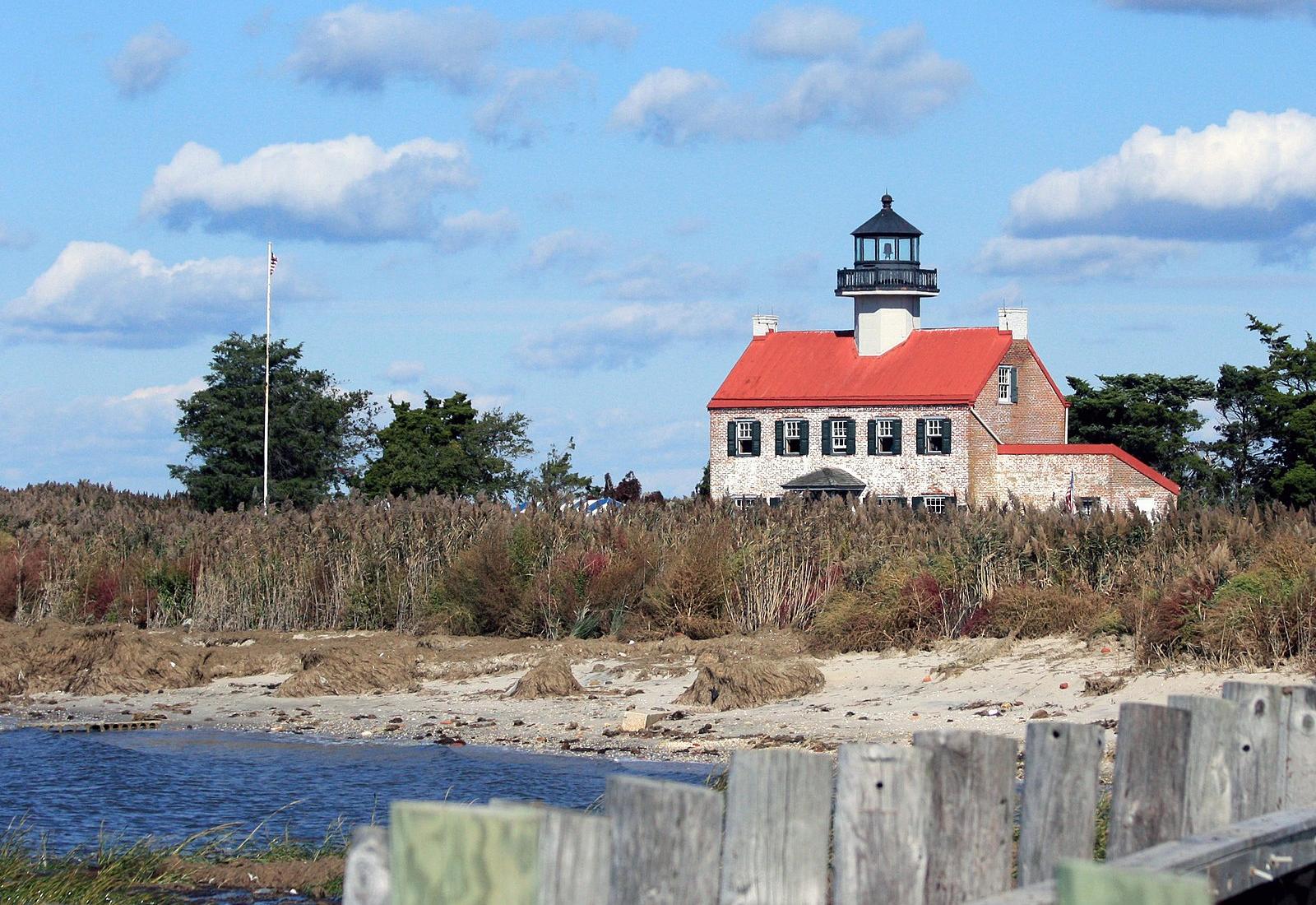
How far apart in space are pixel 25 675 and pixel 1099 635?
13312mm

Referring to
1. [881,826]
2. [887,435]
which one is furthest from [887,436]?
[881,826]

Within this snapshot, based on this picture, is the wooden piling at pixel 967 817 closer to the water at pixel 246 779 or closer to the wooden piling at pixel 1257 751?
the wooden piling at pixel 1257 751

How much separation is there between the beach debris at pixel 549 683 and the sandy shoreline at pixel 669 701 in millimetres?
193

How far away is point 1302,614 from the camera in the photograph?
15328mm

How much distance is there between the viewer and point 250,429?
5116 centimetres

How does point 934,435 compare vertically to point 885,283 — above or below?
below

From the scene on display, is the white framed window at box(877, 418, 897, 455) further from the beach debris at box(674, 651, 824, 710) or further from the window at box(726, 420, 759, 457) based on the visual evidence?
the beach debris at box(674, 651, 824, 710)

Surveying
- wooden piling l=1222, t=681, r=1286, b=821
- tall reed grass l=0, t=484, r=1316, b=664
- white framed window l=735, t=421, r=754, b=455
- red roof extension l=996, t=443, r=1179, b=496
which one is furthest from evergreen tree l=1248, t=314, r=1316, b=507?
wooden piling l=1222, t=681, r=1286, b=821

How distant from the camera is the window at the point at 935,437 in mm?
58562

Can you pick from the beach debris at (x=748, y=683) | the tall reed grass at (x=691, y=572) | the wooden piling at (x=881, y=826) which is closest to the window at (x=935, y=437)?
the tall reed grass at (x=691, y=572)

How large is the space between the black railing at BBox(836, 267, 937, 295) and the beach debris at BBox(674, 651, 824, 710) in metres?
45.3

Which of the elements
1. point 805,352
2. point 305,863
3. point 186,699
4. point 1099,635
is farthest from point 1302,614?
point 805,352

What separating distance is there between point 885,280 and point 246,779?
5011 cm

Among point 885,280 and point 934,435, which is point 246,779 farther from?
point 885,280
